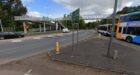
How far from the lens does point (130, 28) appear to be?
21922mm

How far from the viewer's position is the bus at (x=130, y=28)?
66.6 feet

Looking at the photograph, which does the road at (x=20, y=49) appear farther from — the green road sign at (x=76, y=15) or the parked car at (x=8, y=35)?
the parked car at (x=8, y=35)

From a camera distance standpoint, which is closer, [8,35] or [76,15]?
[76,15]

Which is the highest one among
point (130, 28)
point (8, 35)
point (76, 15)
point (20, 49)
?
point (76, 15)

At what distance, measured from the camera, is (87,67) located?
8.35m

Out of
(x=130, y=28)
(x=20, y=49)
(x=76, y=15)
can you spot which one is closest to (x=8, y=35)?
(x=20, y=49)

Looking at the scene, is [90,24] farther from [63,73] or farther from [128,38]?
[63,73]

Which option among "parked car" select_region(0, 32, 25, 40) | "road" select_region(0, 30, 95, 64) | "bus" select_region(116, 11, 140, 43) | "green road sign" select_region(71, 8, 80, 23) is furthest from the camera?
"parked car" select_region(0, 32, 25, 40)

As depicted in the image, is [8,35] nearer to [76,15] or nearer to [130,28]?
[130,28]

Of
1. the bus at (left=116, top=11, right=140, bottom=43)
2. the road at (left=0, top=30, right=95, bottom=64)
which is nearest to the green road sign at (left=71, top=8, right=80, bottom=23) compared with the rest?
the road at (left=0, top=30, right=95, bottom=64)

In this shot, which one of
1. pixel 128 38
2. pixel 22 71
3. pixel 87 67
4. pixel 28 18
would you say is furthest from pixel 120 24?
pixel 28 18

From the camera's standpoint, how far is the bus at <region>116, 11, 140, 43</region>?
20.3 m

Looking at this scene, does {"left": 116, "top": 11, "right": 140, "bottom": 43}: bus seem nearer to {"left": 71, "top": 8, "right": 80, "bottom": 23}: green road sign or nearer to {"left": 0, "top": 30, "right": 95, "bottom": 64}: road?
{"left": 0, "top": 30, "right": 95, "bottom": 64}: road

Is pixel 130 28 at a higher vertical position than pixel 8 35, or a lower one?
higher
